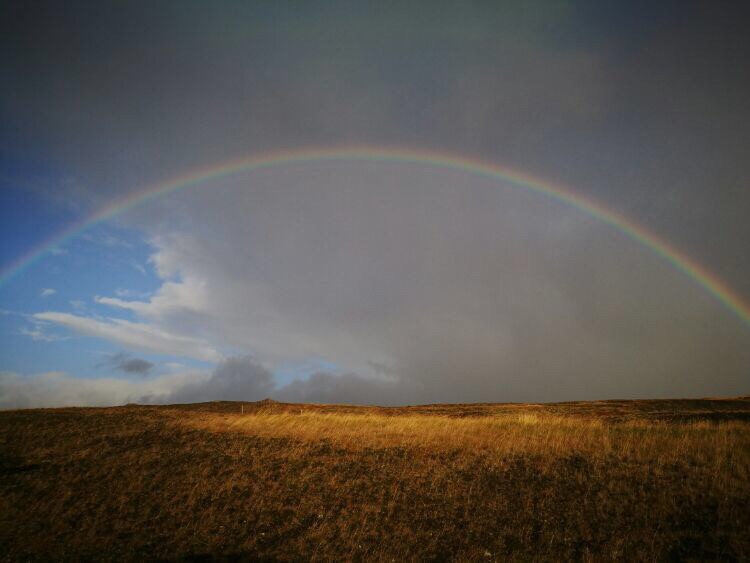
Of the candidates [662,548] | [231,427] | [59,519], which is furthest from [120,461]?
[662,548]

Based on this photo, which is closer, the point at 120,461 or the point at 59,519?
the point at 59,519

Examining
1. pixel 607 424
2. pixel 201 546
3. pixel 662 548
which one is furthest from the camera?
pixel 607 424

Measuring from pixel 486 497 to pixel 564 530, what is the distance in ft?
9.69

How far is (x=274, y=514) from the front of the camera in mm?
14367

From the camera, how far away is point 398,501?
15.0 meters

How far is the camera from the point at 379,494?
1553cm

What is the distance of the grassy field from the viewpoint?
12.0 m

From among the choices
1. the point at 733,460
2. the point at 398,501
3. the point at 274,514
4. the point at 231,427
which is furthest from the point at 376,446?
the point at 733,460

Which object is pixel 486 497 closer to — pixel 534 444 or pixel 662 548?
pixel 662 548

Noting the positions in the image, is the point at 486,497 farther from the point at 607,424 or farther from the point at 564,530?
the point at 607,424

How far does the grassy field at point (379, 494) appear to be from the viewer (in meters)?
12.0

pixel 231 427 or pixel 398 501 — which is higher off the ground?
pixel 231 427

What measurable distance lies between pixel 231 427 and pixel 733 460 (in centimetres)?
2543

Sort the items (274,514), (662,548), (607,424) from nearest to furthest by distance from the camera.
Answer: (662,548), (274,514), (607,424)
